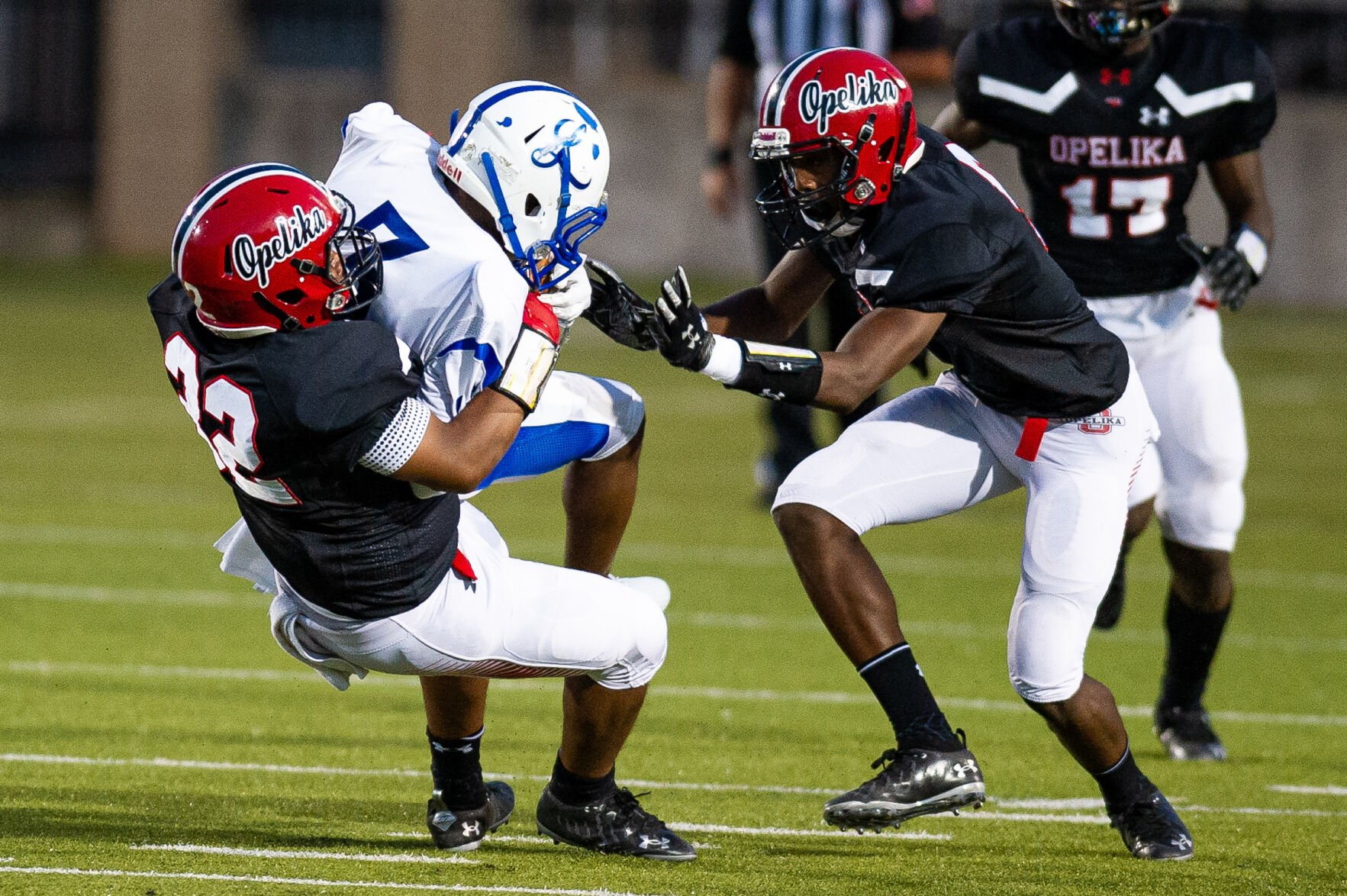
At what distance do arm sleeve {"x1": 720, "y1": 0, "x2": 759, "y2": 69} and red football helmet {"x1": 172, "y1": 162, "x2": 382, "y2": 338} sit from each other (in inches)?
200

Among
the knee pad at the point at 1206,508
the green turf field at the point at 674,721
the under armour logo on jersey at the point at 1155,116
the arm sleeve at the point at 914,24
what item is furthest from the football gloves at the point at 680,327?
the arm sleeve at the point at 914,24

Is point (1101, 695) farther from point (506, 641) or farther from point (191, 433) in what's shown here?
point (191, 433)

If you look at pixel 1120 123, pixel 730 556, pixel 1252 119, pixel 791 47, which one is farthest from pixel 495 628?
pixel 791 47

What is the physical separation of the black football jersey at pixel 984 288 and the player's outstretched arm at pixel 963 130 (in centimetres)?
128

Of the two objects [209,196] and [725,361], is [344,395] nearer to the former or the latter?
[209,196]

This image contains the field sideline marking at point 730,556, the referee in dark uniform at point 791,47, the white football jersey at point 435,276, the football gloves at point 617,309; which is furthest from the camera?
the referee in dark uniform at point 791,47

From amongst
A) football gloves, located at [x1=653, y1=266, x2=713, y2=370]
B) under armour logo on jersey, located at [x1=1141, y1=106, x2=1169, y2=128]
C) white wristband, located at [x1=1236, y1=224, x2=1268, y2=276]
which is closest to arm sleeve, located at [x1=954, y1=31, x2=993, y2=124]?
under armour logo on jersey, located at [x1=1141, y1=106, x2=1169, y2=128]

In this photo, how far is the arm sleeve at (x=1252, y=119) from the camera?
5547 mm

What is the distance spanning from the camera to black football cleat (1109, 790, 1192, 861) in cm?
423

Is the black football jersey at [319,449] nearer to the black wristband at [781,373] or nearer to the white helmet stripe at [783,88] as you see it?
the black wristband at [781,373]

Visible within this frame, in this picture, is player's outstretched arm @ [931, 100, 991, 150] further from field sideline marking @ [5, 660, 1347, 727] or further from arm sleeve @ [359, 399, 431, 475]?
arm sleeve @ [359, 399, 431, 475]

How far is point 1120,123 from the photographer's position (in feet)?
18.1

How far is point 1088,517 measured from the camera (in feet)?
14.0

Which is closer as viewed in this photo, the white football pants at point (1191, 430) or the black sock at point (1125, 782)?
the black sock at point (1125, 782)
